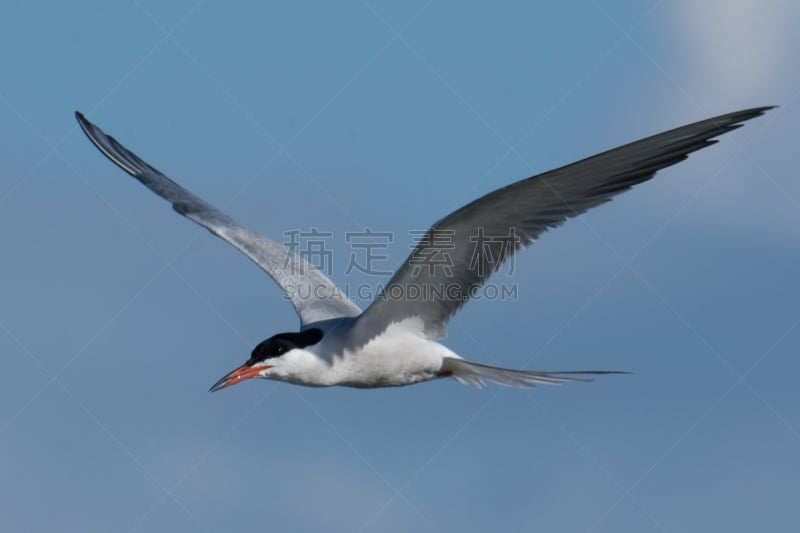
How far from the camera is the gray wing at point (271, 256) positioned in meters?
9.56

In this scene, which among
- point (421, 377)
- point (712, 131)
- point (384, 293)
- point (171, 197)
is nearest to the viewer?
point (712, 131)

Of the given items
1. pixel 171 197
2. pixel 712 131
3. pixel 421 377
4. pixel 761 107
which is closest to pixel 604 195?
pixel 712 131

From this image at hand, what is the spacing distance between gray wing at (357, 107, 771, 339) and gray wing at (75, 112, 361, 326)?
1171 millimetres

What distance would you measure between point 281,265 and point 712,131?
13.8ft

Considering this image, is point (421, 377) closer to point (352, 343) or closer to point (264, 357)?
point (352, 343)

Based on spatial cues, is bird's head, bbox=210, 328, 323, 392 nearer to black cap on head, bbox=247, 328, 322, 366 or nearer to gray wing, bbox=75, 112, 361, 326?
black cap on head, bbox=247, 328, 322, 366

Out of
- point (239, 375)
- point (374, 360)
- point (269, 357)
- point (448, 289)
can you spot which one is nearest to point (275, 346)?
point (269, 357)

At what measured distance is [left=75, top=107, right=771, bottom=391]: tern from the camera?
715 cm

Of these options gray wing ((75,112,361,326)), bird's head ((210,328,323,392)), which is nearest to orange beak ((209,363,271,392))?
bird's head ((210,328,323,392))

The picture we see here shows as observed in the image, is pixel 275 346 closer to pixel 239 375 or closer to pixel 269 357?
pixel 269 357

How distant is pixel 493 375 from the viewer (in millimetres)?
8477

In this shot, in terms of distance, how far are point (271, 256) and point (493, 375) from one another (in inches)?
97.7

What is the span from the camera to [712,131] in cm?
692

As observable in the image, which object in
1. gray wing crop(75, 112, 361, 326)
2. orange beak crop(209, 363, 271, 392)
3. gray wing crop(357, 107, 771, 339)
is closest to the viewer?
gray wing crop(357, 107, 771, 339)
